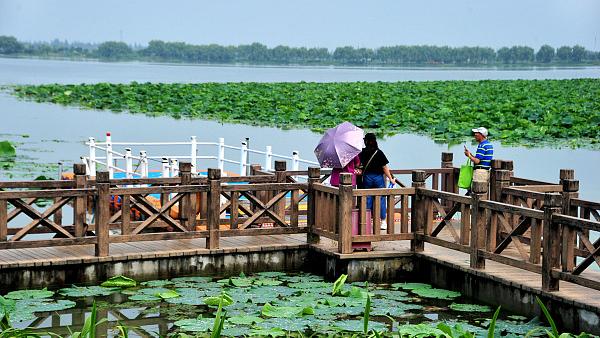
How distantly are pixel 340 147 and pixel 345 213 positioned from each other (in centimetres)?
107

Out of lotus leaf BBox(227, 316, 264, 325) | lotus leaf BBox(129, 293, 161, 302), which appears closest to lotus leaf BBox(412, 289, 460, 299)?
lotus leaf BBox(227, 316, 264, 325)

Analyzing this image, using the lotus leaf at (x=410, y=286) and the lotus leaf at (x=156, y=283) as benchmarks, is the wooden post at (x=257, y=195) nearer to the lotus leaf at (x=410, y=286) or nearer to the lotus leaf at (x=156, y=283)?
the lotus leaf at (x=156, y=283)

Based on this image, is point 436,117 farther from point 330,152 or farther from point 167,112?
point 330,152

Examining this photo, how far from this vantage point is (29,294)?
12680mm

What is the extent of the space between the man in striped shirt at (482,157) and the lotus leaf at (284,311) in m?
4.25

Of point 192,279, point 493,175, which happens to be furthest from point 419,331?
point 493,175

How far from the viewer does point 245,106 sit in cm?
5622

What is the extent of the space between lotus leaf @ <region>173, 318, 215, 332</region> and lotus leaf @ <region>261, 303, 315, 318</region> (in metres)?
0.61

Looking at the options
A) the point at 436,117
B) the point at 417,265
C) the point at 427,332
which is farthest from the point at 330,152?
the point at 436,117

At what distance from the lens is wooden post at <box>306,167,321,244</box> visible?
14.8m

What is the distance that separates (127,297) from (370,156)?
3965 millimetres

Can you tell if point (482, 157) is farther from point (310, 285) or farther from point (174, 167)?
point (174, 167)

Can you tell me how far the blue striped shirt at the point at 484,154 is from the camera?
1517 centimetres

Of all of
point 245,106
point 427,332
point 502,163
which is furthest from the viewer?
point 245,106
